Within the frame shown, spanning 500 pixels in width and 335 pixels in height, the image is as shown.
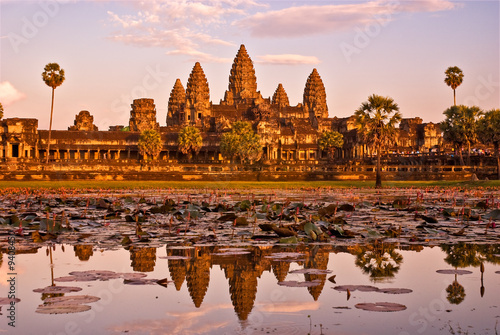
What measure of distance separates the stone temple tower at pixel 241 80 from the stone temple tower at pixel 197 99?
896 cm

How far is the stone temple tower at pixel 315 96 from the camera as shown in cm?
17840

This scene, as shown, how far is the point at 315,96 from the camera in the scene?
181 m

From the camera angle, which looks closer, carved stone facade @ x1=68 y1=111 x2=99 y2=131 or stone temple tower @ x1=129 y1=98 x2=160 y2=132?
stone temple tower @ x1=129 y1=98 x2=160 y2=132

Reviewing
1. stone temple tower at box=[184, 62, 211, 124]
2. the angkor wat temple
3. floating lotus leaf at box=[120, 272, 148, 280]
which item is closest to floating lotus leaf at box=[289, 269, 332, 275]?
floating lotus leaf at box=[120, 272, 148, 280]

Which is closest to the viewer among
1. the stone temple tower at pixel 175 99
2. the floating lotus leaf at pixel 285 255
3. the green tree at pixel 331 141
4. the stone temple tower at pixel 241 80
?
the floating lotus leaf at pixel 285 255

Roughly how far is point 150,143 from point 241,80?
60.2 metres

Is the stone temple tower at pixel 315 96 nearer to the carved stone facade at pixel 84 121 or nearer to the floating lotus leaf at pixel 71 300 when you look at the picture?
the carved stone facade at pixel 84 121

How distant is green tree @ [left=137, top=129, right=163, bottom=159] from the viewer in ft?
407

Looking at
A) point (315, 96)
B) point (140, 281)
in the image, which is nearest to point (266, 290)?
point (140, 281)

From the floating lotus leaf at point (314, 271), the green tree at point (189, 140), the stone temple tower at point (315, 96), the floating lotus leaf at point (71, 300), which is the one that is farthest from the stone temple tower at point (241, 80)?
the floating lotus leaf at point (71, 300)

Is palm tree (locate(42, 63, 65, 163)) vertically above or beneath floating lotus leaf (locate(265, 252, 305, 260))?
above

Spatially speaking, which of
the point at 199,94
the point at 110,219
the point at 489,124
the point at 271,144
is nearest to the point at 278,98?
the point at 199,94

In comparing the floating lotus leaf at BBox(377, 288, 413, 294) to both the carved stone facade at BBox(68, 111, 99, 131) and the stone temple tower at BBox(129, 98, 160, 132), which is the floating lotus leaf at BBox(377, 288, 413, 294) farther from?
the carved stone facade at BBox(68, 111, 99, 131)

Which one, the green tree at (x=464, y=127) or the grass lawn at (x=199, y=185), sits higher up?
the green tree at (x=464, y=127)
